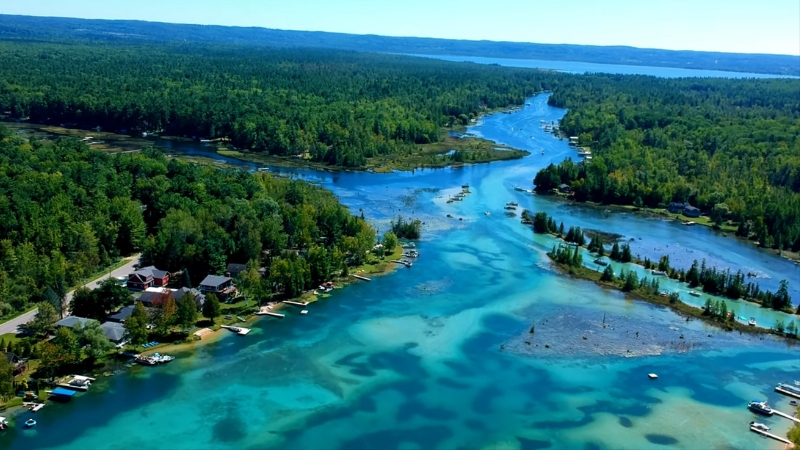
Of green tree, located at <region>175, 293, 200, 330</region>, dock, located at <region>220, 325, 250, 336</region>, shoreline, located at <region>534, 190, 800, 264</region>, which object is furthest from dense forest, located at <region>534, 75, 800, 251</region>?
green tree, located at <region>175, 293, 200, 330</region>

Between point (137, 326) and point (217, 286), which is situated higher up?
point (137, 326)

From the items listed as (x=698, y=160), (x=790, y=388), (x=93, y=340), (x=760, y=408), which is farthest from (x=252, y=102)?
(x=760, y=408)

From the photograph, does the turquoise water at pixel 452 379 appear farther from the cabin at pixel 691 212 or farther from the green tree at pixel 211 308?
the cabin at pixel 691 212

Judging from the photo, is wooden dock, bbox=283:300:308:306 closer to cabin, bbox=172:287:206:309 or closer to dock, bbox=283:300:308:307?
dock, bbox=283:300:308:307

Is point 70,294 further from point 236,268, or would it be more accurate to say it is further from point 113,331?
point 236,268

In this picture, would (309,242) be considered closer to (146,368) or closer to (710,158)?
(146,368)
